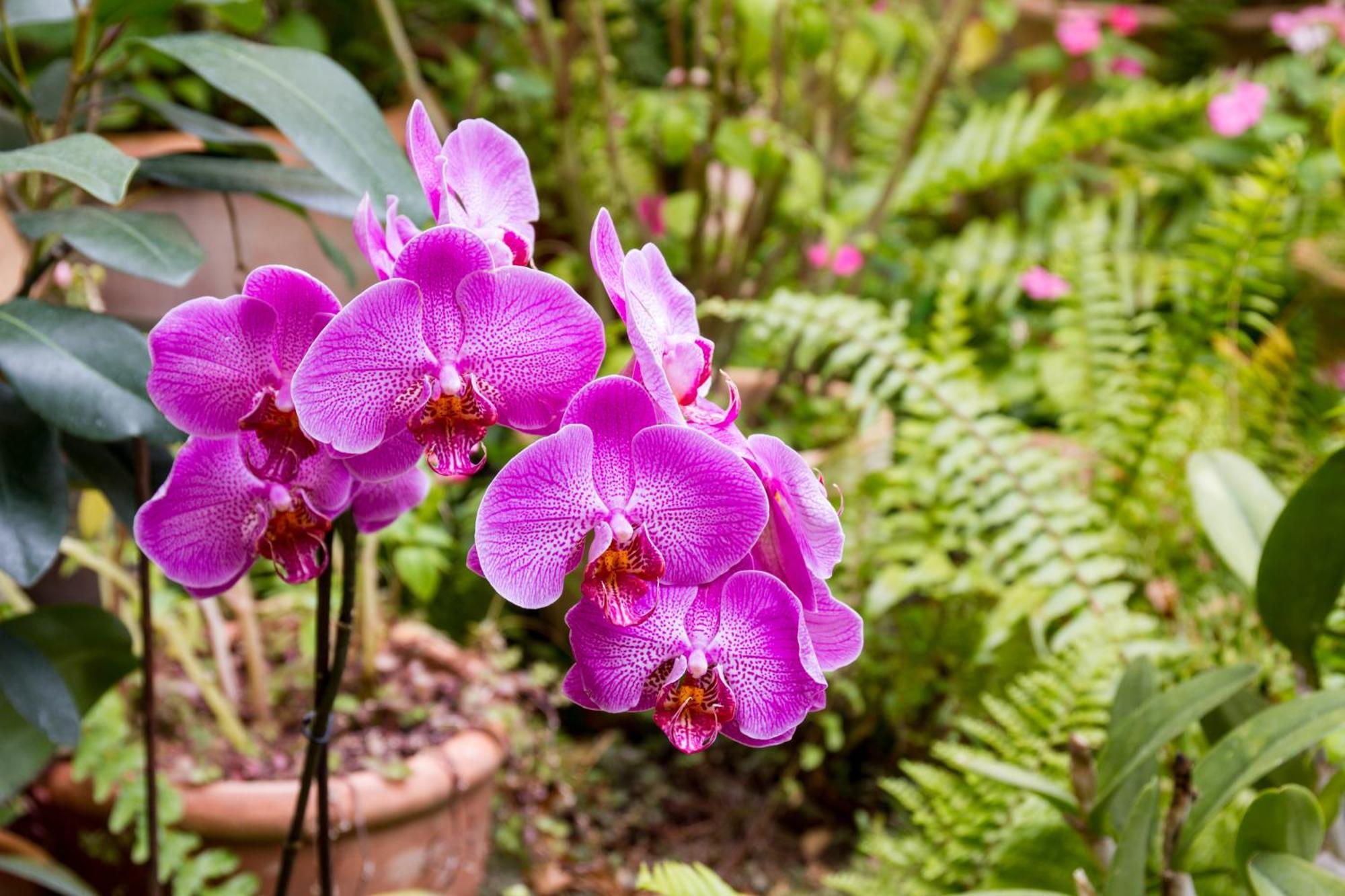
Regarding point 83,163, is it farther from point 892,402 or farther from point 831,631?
point 892,402

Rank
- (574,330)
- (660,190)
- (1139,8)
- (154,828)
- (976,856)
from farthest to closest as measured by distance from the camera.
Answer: (1139,8) → (660,190) → (976,856) → (154,828) → (574,330)

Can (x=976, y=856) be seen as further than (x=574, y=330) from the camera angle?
Yes

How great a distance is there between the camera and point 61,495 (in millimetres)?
678

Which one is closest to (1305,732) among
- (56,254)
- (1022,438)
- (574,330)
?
(574,330)

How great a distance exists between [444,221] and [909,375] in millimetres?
1030

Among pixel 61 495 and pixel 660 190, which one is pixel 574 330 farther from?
pixel 660 190

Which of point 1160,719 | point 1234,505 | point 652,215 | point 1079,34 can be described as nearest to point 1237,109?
point 1079,34

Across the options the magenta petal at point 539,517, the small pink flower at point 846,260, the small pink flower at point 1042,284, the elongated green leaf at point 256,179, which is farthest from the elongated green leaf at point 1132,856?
the small pink flower at point 1042,284

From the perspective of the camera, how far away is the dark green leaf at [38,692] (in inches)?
27.4

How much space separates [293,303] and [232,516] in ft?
0.41

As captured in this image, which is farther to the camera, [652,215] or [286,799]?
[652,215]

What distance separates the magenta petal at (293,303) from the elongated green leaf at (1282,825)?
0.63 meters

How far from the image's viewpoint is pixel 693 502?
0.44 meters

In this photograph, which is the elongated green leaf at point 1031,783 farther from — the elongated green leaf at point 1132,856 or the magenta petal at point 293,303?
the magenta petal at point 293,303
